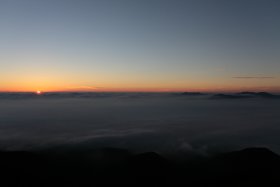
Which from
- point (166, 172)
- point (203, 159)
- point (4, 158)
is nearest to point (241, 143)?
point (203, 159)

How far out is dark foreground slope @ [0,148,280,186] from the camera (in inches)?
1790

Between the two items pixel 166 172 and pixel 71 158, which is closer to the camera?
pixel 166 172

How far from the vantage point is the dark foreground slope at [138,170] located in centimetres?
4547

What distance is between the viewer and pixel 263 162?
52.8m

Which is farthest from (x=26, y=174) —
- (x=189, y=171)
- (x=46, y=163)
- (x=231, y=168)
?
(x=231, y=168)

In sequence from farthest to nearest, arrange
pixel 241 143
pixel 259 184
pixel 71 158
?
pixel 241 143
pixel 71 158
pixel 259 184

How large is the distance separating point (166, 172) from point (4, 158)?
29.5 m

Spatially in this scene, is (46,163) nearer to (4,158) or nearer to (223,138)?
(4,158)

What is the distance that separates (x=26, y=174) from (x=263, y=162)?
41.9m

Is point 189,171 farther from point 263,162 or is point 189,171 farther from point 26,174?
point 26,174

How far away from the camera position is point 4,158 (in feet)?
171

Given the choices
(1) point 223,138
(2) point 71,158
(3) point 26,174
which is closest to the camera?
(3) point 26,174

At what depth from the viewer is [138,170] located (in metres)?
49.7

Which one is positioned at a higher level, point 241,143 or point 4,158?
point 4,158
